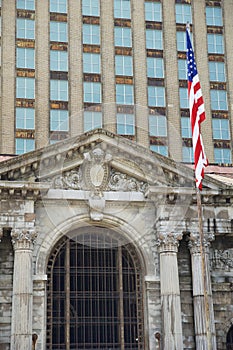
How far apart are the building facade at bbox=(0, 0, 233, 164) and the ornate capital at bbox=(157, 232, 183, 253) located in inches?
501

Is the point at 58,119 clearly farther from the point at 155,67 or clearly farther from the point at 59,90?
the point at 155,67

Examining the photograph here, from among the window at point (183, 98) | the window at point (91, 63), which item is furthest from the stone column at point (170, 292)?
the window at point (91, 63)

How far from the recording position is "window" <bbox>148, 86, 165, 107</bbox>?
46969 millimetres

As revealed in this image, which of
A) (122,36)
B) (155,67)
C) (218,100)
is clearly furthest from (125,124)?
(218,100)

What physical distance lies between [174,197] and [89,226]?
4.18m

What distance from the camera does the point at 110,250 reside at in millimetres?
33156

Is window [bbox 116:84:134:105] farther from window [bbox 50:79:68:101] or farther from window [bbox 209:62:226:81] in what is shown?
window [bbox 209:62:226:81]

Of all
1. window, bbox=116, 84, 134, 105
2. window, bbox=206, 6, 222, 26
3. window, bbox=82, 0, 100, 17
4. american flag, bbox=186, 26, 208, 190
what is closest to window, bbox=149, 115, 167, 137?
window, bbox=116, 84, 134, 105

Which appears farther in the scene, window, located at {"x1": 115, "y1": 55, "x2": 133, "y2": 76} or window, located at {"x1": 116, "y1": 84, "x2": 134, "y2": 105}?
window, located at {"x1": 115, "y1": 55, "x2": 133, "y2": 76}

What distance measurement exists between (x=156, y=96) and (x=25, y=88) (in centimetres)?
862

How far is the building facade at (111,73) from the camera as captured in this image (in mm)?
45375

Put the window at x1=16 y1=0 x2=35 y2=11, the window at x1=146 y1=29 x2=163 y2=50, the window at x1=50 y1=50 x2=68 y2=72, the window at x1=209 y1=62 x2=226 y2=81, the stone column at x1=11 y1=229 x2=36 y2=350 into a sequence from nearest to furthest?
the stone column at x1=11 y1=229 x2=36 y2=350
the window at x1=50 y1=50 x2=68 y2=72
the window at x1=16 y1=0 x2=35 y2=11
the window at x1=146 y1=29 x2=163 y2=50
the window at x1=209 y1=62 x2=226 y2=81

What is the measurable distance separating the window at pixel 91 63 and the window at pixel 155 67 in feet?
11.4

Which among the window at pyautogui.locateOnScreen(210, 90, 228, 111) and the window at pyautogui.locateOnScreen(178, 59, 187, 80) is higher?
the window at pyautogui.locateOnScreen(178, 59, 187, 80)
